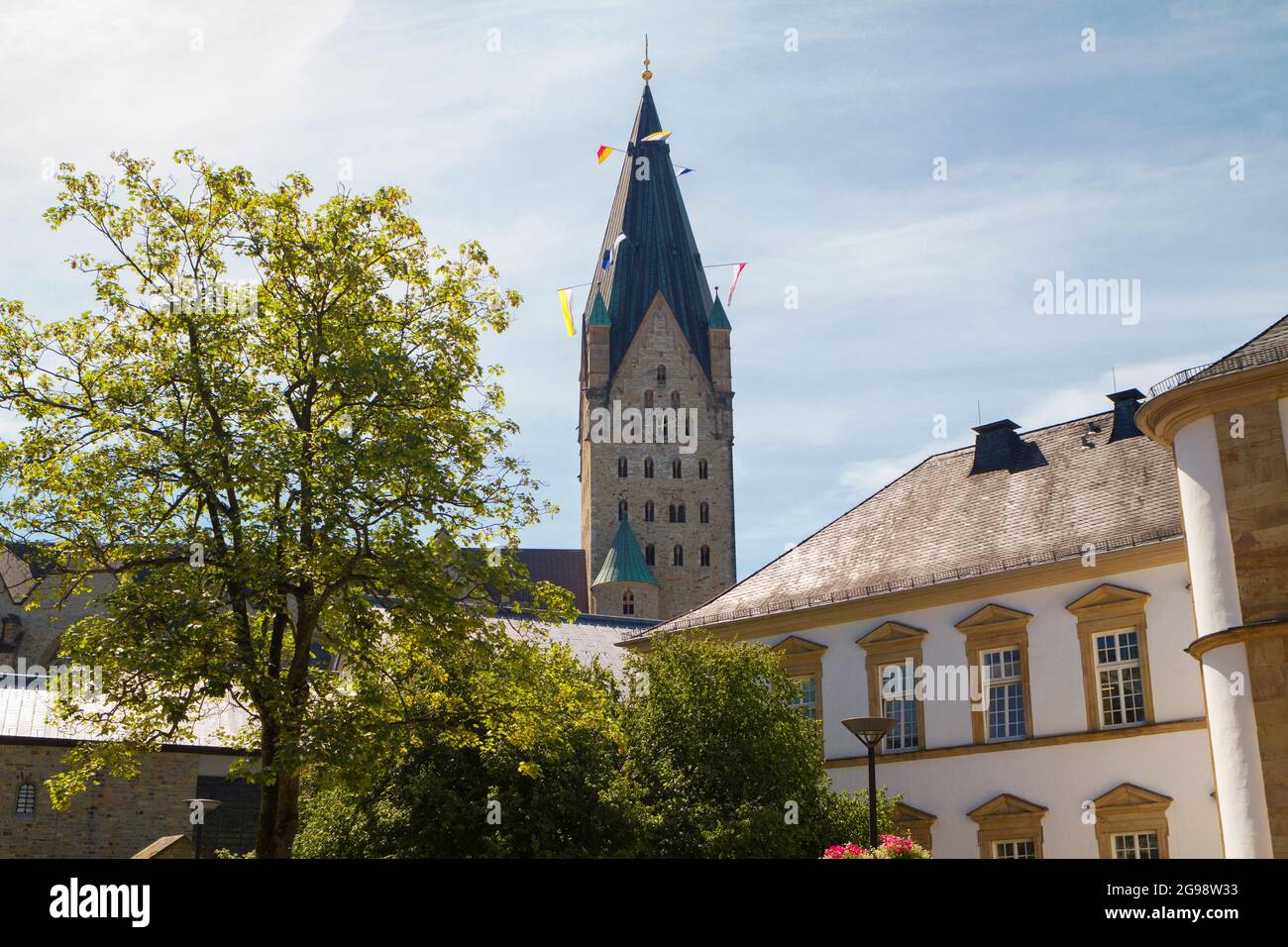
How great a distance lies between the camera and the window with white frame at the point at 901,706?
1220 inches

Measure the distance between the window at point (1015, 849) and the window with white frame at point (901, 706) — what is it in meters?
3.18

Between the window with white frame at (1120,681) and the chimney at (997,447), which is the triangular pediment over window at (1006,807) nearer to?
the window with white frame at (1120,681)

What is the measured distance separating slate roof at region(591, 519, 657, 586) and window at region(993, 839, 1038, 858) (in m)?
72.4

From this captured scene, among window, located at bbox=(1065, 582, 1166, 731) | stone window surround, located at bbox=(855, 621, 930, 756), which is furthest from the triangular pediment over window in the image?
stone window surround, located at bbox=(855, 621, 930, 756)

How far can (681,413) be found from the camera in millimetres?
110000

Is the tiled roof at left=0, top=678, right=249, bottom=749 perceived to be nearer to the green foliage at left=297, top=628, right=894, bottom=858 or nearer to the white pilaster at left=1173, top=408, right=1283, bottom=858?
the green foliage at left=297, top=628, right=894, bottom=858

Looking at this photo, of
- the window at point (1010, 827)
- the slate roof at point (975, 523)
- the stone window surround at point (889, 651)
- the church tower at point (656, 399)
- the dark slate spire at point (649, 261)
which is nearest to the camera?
the window at point (1010, 827)

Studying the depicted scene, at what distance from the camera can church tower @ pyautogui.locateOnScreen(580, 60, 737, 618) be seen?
105625mm

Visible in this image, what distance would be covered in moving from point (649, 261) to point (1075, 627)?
86004 mm

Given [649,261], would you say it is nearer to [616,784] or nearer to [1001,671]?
[1001,671]

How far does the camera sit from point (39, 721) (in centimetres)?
3862

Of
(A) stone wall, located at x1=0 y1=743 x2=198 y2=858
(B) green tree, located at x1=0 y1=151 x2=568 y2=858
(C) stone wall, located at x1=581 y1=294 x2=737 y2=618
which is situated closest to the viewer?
(B) green tree, located at x1=0 y1=151 x2=568 y2=858

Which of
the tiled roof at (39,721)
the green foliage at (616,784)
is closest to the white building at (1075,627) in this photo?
the green foliage at (616,784)
